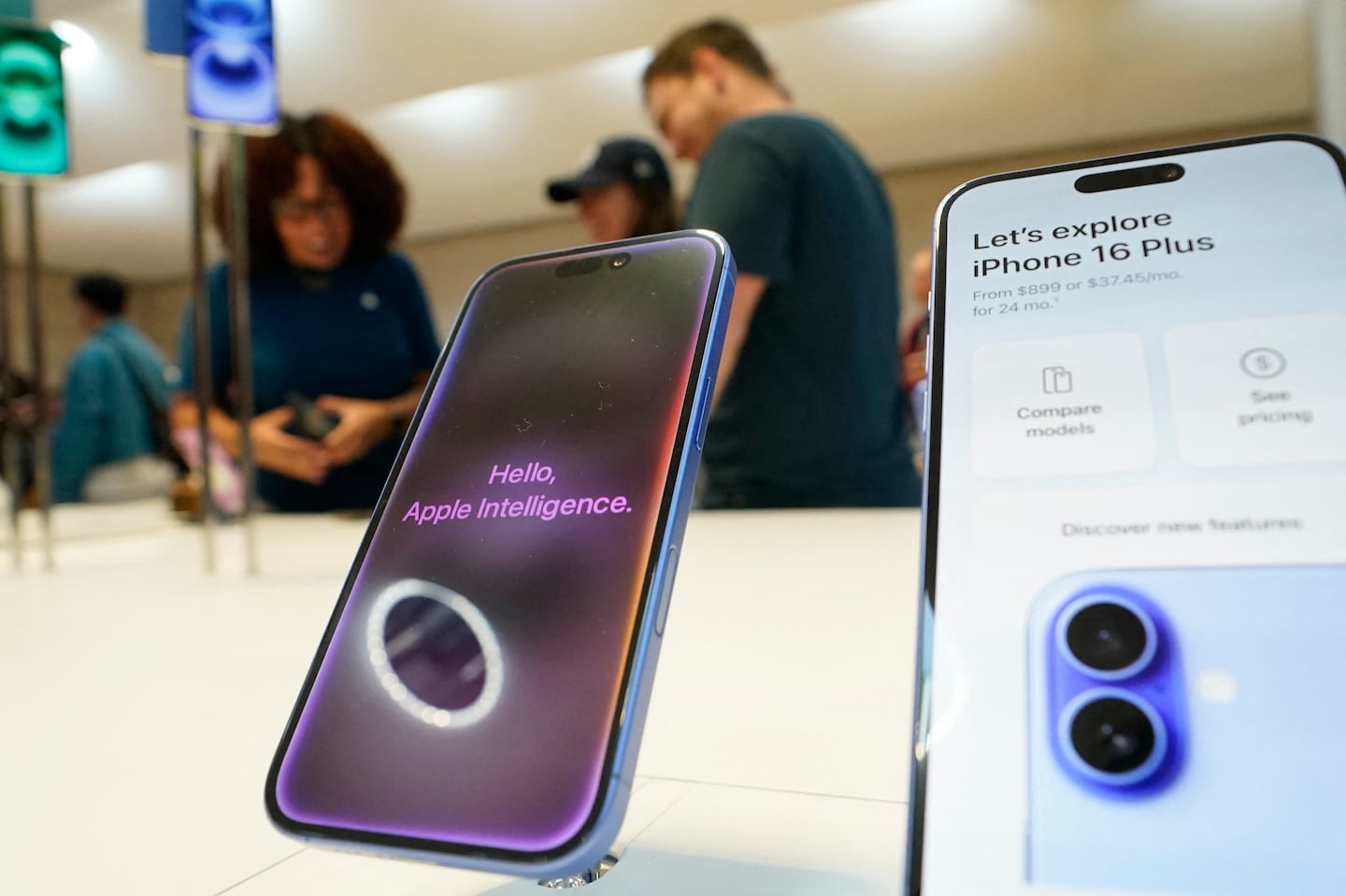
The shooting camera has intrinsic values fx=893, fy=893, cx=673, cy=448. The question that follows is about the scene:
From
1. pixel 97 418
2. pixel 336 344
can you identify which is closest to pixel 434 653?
pixel 336 344

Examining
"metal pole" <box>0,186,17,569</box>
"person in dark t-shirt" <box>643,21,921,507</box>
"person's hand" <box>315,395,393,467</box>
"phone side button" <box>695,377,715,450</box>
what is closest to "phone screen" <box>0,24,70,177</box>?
"metal pole" <box>0,186,17,569</box>

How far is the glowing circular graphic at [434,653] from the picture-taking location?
0.18 meters

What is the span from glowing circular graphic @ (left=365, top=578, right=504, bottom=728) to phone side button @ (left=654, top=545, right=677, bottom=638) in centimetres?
3

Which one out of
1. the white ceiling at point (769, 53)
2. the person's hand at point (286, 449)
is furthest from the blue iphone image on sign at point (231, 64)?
the white ceiling at point (769, 53)

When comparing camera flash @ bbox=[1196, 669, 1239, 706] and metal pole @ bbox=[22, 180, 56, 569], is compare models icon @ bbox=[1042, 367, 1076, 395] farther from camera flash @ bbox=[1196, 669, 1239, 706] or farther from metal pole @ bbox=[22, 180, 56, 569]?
metal pole @ bbox=[22, 180, 56, 569]

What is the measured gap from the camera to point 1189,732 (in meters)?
0.16

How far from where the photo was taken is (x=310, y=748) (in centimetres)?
19

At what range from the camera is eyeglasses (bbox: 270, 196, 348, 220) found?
1.22 m

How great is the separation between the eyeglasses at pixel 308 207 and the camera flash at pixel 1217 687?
1.27m

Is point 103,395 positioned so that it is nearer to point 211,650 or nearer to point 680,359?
point 211,650

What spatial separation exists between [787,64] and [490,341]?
8.88ft

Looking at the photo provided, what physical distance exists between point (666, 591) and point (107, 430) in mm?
1976

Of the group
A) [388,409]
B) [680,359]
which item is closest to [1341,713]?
[680,359]

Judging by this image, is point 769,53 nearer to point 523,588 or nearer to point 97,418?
point 97,418
